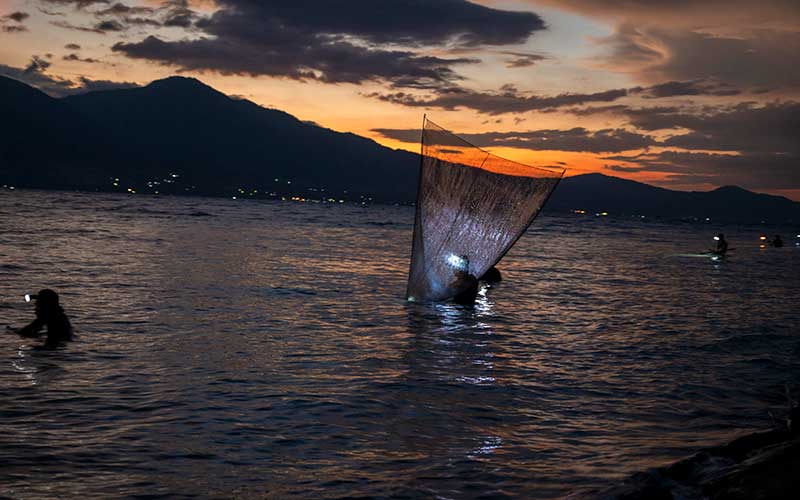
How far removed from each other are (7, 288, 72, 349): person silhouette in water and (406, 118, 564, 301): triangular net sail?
A: 32.2ft

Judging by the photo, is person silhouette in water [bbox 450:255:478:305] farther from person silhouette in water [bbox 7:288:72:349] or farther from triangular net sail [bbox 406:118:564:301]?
person silhouette in water [bbox 7:288:72:349]

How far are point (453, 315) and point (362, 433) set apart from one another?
1174 cm

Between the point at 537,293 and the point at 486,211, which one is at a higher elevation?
the point at 486,211

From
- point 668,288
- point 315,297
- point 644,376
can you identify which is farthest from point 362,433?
point 668,288

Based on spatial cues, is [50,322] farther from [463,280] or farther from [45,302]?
[463,280]

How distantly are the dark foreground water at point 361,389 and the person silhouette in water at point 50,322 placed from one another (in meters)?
0.65

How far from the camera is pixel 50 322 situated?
14148mm

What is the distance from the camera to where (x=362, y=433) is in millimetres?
9695

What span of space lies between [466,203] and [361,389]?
31.2 feet

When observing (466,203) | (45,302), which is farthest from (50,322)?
(466,203)

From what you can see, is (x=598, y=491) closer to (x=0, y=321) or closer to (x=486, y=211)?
(x=486, y=211)

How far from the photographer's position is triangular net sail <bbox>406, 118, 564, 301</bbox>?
65.2 ft

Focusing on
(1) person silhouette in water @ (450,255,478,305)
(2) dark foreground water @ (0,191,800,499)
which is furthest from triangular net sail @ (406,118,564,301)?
(2) dark foreground water @ (0,191,800,499)

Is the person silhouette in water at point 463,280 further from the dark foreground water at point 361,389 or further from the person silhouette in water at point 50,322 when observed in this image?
the person silhouette in water at point 50,322
